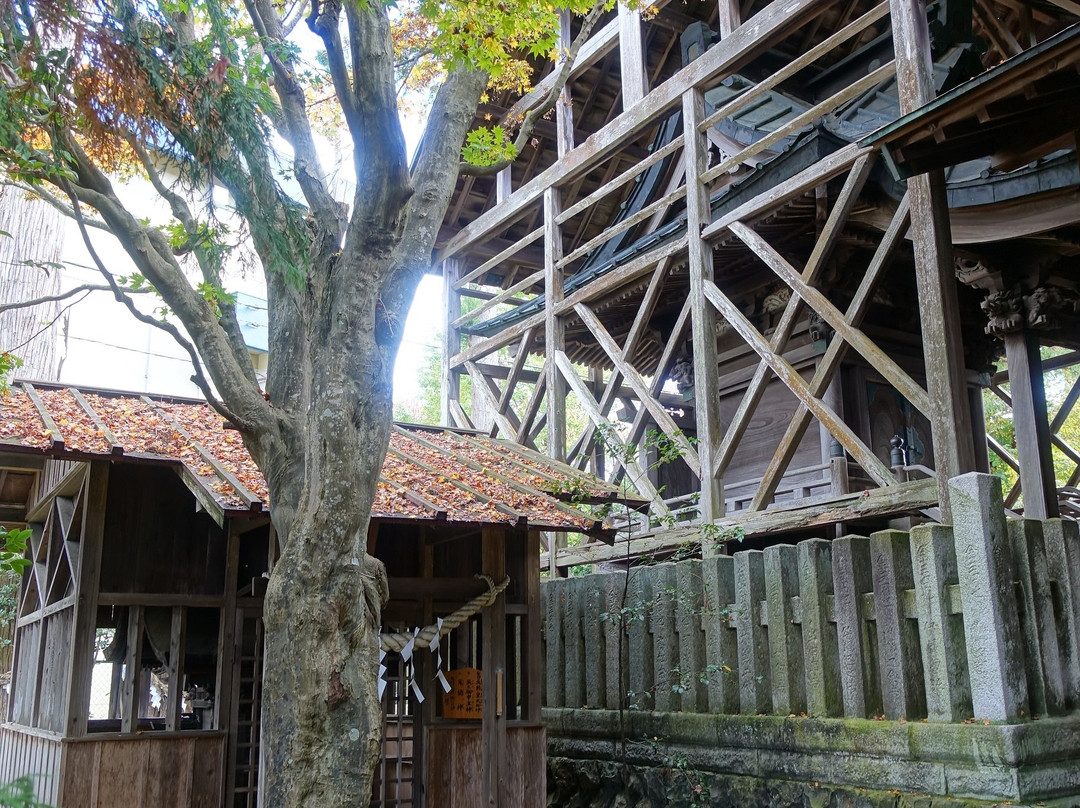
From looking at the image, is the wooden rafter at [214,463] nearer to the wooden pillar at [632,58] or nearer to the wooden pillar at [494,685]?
the wooden pillar at [494,685]

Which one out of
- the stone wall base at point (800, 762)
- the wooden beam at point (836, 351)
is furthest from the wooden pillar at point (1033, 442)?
the stone wall base at point (800, 762)

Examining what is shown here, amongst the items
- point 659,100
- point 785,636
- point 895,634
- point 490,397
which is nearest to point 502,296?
point 490,397

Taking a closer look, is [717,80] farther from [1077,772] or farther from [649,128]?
[1077,772]

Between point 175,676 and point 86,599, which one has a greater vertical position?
point 86,599

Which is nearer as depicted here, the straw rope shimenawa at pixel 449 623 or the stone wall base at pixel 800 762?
the stone wall base at pixel 800 762

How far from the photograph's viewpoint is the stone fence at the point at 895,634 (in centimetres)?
617

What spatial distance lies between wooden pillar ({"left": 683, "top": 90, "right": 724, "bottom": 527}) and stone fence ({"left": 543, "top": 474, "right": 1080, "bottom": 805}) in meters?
2.41

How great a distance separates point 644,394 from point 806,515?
2851 millimetres

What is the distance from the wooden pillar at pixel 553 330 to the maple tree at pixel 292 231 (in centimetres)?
750

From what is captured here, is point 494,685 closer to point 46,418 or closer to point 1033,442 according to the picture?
point 46,418

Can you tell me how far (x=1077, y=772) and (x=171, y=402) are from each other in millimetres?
8330

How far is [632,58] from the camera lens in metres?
13.8

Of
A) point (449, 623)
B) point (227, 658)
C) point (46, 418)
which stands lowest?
point (227, 658)

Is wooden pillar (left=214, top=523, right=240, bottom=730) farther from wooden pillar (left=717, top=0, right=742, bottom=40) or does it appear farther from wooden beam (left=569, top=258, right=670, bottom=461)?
wooden pillar (left=717, top=0, right=742, bottom=40)
